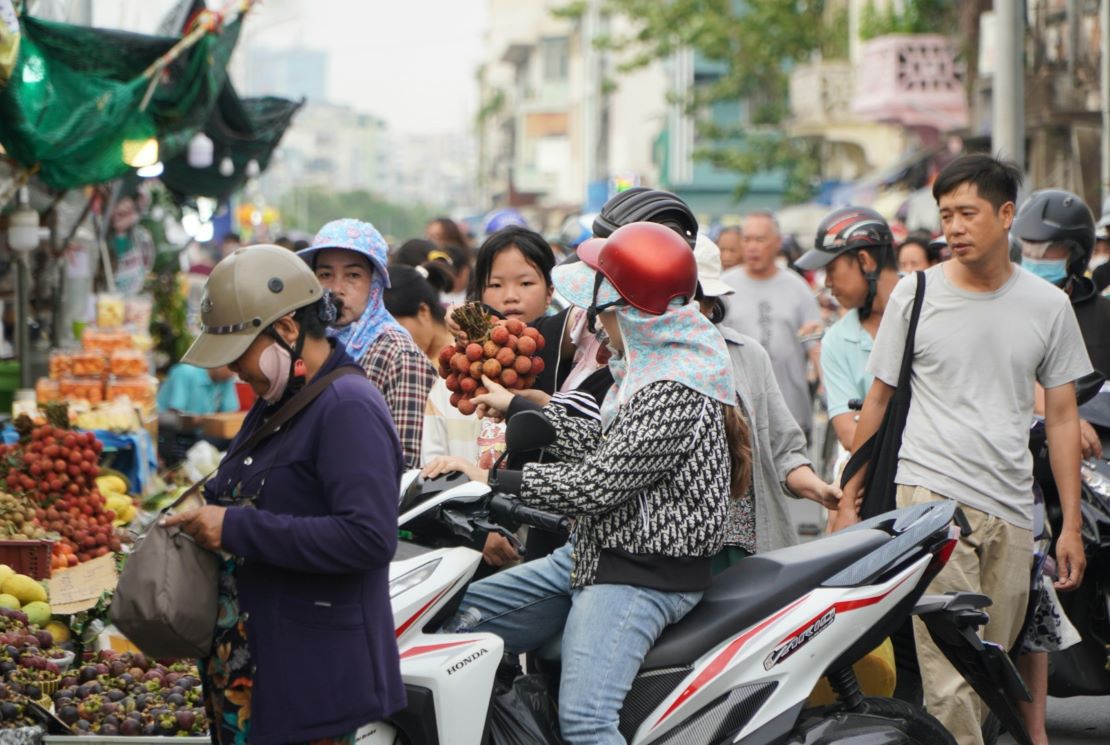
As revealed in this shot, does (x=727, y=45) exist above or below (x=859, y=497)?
above

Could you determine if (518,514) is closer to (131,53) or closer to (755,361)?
(755,361)

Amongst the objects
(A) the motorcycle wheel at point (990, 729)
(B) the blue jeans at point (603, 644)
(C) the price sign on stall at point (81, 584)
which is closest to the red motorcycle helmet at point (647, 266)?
(B) the blue jeans at point (603, 644)

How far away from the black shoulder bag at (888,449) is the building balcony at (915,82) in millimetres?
22526

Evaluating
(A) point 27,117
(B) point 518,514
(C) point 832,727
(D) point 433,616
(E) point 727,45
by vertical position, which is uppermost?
(E) point 727,45

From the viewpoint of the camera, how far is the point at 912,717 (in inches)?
179

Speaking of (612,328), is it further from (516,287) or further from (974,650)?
(516,287)

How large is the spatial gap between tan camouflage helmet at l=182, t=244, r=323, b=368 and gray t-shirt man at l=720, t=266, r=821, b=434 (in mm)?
6120

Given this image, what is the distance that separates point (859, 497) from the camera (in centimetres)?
565

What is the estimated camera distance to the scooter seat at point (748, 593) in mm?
4289

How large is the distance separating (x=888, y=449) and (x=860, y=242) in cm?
184

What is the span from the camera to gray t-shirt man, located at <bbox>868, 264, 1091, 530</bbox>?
17.3 feet

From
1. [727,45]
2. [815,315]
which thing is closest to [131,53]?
[815,315]

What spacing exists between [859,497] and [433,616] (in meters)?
1.99

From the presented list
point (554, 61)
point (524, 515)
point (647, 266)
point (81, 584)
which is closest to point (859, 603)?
point (524, 515)
